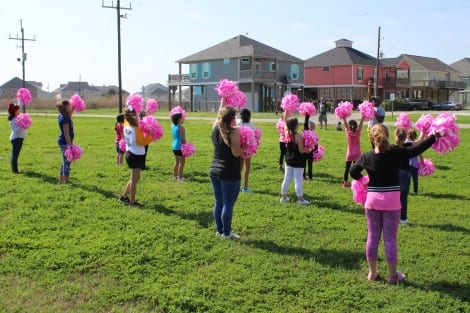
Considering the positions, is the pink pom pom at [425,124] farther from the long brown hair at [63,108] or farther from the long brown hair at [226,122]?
the long brown hair at [63,108]

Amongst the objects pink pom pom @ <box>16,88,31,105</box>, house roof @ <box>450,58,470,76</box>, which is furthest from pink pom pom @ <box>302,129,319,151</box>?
house roof @ <box>450,58,470,76</box>

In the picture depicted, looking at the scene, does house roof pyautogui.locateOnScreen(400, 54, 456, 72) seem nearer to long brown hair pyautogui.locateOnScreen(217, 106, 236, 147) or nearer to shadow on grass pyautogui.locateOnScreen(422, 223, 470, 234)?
shadow on grass pyautogui.locateOnScreen(422, 223, 470, 234)

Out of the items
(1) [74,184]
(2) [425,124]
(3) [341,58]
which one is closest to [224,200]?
(2) [425,124]

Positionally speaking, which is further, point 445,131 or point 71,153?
point 71,153

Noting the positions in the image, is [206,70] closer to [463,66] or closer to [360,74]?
[360,74]

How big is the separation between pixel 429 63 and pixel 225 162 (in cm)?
8457

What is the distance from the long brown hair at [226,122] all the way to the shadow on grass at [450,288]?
2635mm

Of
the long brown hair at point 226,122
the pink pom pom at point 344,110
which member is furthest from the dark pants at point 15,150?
the pink pom pom at point 344,110

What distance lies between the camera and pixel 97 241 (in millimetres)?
6379

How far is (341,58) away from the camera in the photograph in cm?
6975

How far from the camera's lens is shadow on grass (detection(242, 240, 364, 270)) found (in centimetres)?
584

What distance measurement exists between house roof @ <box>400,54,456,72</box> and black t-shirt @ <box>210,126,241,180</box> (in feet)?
261

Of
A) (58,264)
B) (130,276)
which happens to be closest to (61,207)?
(58,264)

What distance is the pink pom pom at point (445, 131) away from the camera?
5039 mm
